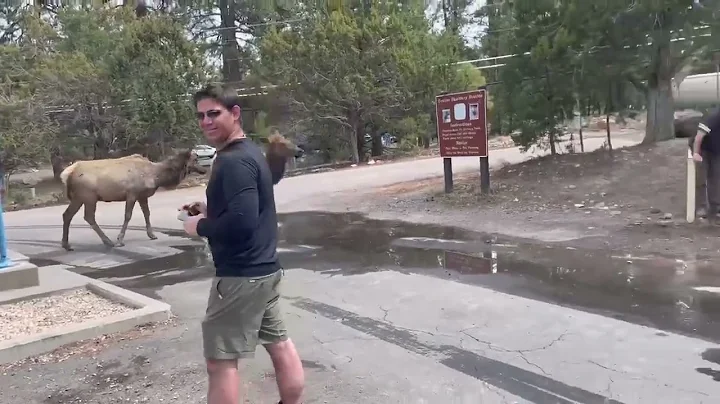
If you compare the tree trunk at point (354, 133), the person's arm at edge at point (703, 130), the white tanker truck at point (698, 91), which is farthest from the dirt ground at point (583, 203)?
the tree trunk at point (354, 133)

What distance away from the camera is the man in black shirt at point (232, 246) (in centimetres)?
326

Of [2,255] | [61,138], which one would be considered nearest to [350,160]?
[61,138]

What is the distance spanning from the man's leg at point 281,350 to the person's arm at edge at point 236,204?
0.43 metres

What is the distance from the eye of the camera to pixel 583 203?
11.4 m

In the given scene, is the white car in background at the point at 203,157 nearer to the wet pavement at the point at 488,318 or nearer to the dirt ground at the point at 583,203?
the wet pavement at the point at 488,318

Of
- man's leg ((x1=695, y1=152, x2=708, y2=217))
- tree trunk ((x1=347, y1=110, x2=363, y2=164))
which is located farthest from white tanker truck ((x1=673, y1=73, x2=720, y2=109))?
tree trunk ((x1=347, y1=110, x2=363, y2=164))

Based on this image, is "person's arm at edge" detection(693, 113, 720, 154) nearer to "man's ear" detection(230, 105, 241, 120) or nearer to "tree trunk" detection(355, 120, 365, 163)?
"man's ear" detection(230, 105, 241, 120)

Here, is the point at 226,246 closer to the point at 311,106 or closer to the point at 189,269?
the point at 189,269

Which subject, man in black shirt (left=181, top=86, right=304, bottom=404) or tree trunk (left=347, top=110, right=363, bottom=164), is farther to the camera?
tree trunk (left=347, top=110, right=363, bottom=164)

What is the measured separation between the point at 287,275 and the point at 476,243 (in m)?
2.65

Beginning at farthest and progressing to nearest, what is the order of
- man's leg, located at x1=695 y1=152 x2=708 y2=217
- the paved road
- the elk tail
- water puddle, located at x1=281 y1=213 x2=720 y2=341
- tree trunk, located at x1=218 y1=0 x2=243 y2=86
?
tree trunk, located at x1=218 y1=0 x2=243 y2=86 → the elk tail → man's leg, located at x1=695 y1=152 x2=708 y2=217 → water puddle, located at x1=281 y1=213 x2=720 y2=341 → the paved road

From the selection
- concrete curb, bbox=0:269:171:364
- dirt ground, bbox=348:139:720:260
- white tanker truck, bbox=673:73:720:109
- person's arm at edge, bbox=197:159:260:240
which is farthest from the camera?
white tanker truck, bbox=673:73:720:109

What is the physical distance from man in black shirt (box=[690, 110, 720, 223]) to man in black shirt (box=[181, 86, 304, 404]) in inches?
272

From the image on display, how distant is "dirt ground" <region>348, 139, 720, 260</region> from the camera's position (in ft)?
28.5
